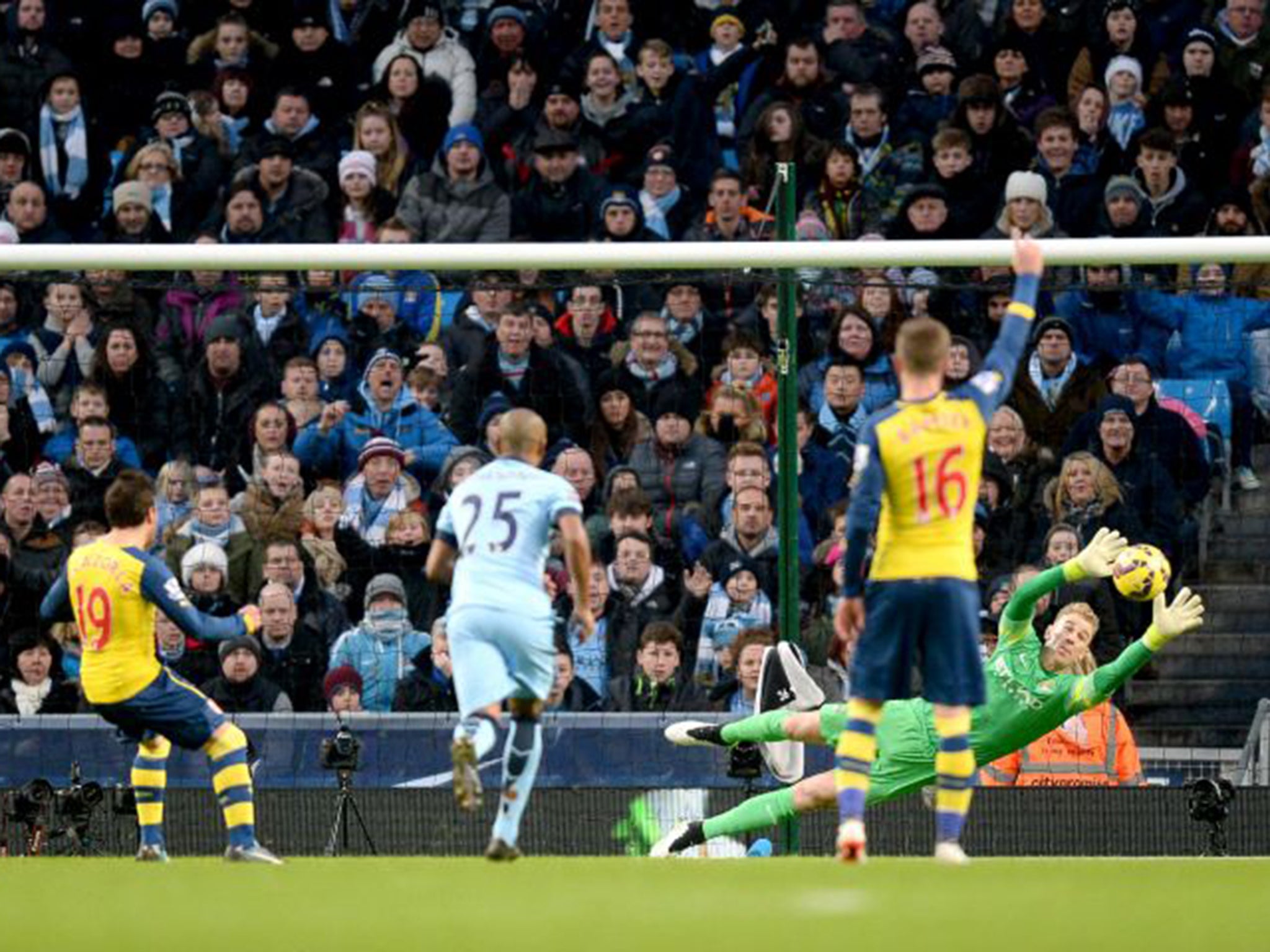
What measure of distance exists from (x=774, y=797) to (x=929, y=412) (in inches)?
123

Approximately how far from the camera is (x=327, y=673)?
13.1 metres

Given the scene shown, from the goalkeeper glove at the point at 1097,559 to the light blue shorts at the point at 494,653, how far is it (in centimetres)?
282

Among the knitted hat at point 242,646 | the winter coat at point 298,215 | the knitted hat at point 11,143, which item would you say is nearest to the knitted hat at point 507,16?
the winter coat at point 298,215

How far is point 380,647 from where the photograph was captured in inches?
517

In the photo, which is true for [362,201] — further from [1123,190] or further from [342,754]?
[342,754]

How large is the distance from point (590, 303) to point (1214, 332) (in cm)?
334

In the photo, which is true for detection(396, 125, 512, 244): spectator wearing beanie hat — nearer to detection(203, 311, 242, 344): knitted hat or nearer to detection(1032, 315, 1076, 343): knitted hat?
detection(203, 311, 242, 344): knitted hat

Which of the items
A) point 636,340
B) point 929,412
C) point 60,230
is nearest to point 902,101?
point 636,340

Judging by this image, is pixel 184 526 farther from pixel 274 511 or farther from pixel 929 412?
pixel 929 412

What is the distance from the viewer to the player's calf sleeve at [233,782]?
10.6 metres

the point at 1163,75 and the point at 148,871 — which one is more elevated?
the point at 1163,75

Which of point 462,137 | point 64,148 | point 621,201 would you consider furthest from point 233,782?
point 64,148

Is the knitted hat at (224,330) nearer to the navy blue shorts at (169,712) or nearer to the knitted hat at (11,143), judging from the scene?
the navy blue shorts at (169,712)

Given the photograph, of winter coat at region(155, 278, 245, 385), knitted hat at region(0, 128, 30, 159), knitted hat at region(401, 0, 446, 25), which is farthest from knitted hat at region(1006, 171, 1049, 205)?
knitted hat at region(0, 128, 30, 159)
